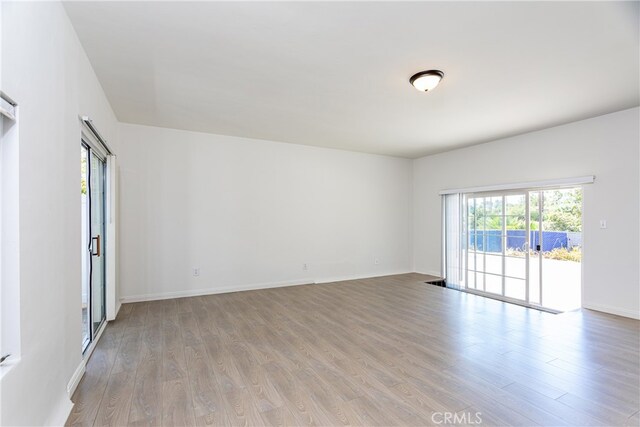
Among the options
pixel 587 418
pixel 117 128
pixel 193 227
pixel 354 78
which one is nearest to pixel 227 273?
pixel 193 227

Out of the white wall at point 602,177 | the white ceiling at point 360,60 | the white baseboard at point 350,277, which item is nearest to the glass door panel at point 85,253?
the white ceiling at point 360,60

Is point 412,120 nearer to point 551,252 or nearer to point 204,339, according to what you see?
point 551,252

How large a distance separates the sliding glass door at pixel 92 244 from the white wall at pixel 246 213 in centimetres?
105

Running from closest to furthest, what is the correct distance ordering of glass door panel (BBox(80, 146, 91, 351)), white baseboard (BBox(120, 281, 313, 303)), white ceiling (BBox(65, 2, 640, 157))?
1. white ceiling (BBox(65, 2, 640, 157))
2. glass door panel (BBox(80, 146, 91, 351))
3. white baseboard (BBox(120, 281, 313, 303))

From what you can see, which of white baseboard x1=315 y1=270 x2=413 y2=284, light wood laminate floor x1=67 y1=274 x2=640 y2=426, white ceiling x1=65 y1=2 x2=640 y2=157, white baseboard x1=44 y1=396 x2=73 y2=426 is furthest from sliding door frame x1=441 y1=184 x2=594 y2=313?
white baseboard x1=44 y1=396 x2=73 y2=426

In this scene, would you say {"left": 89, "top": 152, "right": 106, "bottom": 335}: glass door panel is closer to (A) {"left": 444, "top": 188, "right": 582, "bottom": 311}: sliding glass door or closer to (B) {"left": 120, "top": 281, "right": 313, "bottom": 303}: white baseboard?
(B) {"left": 120, "top": 281, "right": 313, "bottom": 303}: white baseboard

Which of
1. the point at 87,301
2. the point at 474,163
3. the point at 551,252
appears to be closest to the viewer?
the point at 87,301

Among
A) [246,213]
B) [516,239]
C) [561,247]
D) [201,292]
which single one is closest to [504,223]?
[516,239]

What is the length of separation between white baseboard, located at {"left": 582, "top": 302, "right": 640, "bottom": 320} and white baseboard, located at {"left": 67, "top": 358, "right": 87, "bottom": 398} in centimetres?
602

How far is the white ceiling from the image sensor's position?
7.04ft

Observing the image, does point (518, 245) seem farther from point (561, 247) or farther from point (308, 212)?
point (308, 212)

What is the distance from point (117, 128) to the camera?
4.50 meters

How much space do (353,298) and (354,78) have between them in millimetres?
3339

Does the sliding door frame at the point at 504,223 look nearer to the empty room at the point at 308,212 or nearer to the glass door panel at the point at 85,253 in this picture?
the empty room at the point at 308,212
